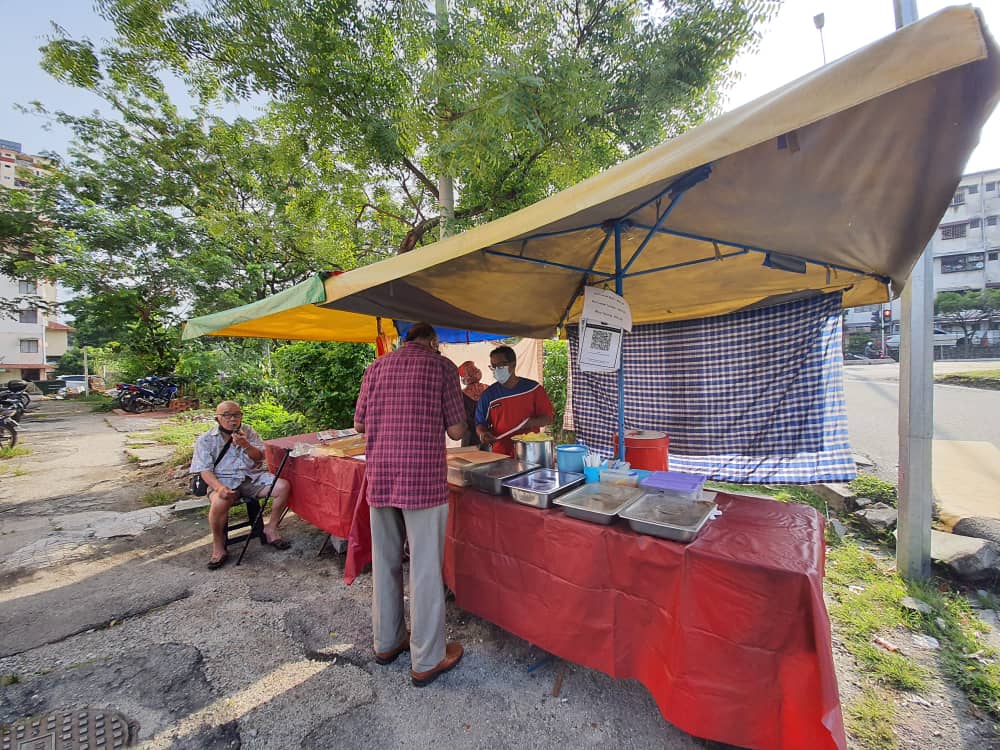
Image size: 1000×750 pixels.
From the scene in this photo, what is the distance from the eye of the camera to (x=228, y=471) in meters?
3.81

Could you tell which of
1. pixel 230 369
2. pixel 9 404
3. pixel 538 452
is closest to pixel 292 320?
pixel 538 452

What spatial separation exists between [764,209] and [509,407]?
87.4 inches

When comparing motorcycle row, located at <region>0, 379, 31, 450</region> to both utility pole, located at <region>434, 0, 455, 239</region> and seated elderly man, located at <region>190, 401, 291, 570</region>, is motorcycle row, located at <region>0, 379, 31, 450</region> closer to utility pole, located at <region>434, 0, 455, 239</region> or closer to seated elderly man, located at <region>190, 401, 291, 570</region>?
seated elderly man, located at <region>190, 401, 291, 570</region>

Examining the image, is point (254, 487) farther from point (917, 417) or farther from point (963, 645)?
point (917, 417)

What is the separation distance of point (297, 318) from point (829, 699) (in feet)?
14.2

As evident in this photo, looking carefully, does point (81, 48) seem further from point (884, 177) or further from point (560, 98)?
point (884, 177)

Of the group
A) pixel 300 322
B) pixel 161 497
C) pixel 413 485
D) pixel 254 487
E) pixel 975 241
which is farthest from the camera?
pixel 975 241

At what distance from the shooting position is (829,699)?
4.33ft

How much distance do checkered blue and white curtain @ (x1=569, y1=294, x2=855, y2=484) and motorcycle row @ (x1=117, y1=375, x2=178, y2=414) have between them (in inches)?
633

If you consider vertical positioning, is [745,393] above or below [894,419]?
above

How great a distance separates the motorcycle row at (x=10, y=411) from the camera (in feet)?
27.9

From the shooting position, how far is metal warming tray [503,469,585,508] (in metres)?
2.10

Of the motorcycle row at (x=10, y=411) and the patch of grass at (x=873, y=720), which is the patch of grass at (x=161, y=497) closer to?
the motorcycle row at (x=10, y=411)

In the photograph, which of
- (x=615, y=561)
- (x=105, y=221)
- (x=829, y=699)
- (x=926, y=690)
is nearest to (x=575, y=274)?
(x=615, y=561)
